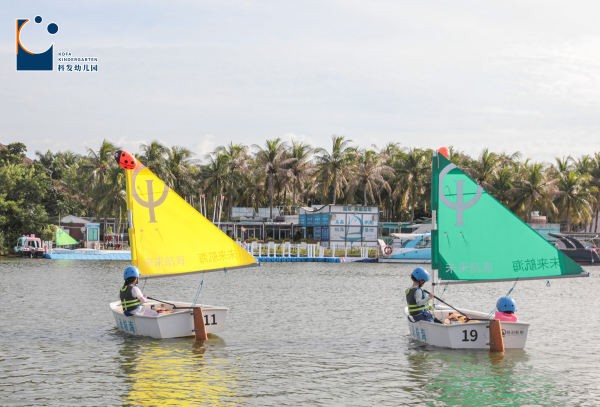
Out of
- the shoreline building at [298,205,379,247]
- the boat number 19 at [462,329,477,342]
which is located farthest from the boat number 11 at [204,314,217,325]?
the shoreline building at [298,205,379,247]

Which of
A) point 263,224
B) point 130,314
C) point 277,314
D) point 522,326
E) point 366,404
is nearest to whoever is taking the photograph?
point 366,404

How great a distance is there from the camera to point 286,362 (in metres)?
21.5

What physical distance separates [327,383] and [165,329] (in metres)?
7.03

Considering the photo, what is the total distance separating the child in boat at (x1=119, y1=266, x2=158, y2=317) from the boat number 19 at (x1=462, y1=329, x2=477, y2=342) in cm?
964

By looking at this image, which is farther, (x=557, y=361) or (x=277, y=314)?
(x=277, y=314)

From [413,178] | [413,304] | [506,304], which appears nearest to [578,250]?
[413,178]

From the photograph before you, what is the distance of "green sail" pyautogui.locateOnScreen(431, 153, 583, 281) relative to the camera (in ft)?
74.5

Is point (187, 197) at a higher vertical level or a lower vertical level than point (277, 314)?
higher

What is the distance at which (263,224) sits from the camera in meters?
101

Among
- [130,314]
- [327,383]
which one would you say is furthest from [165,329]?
[327,383]

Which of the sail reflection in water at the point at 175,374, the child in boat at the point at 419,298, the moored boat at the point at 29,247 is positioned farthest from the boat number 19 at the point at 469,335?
the moored boat at the point at 29,247

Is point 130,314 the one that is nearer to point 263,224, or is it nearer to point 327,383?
point 327,383

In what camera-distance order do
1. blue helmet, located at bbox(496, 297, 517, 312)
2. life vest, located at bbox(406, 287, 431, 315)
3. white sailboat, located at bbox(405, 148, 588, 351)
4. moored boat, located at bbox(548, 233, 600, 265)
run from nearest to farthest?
blue helmet, located at bbox(496, 297, 517, 312), white sailboat, located at bbox(405, 148, 588, 351), life vest, located at bbox(406, 287, 431, 315), moored boat, located at bbox(548, 233, 600, 265)

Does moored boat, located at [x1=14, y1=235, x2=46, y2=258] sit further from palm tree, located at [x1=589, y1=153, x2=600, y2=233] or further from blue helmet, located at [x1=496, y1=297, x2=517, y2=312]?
palm tree, located at [x1=589, y1=153, x2=600, y2=233]
